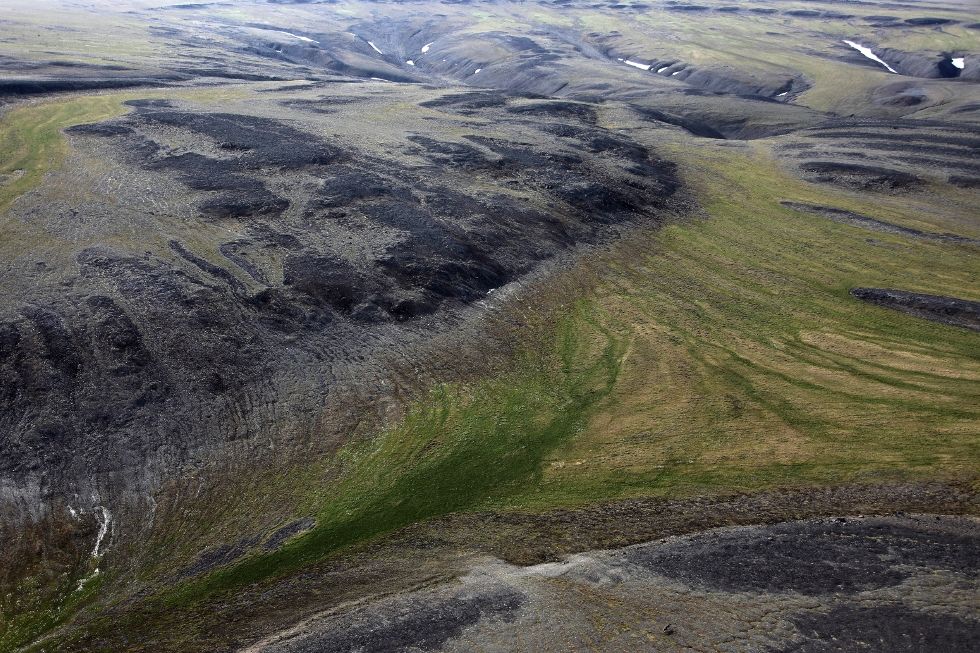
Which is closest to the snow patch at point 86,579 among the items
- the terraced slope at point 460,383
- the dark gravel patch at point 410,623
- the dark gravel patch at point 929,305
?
the terraced slope at point 460,383

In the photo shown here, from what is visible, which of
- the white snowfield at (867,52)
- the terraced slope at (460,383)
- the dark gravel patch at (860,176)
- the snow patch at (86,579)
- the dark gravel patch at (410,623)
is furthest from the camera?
the white snowfield at (867,52)

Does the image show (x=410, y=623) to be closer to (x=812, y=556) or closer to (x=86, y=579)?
(x=86, y=579)

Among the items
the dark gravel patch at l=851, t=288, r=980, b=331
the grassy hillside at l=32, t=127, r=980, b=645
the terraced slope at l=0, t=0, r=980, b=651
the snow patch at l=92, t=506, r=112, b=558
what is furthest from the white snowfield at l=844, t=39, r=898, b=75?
the snow patch at l=92, t=506, r=112, b=558

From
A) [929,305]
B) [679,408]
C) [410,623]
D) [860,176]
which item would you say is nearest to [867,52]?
[860,176]

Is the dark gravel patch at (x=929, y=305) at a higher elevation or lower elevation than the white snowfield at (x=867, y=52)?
lower

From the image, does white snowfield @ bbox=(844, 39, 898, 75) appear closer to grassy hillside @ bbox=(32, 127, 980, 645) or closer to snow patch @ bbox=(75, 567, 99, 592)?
grassy hillside @ bbox=(32, 127, 980, 645)

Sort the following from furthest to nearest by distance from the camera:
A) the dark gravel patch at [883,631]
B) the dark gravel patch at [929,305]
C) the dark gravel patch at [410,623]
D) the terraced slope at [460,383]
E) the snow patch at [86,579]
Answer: the dark gravel patch at [929,305]
the snow patch at [86,579]
the terraced slope at [460,383]
the dark gravel patch at [410,623]
the dark gravel patch at [883,631]

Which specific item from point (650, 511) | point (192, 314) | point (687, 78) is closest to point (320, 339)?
point (192, 314)

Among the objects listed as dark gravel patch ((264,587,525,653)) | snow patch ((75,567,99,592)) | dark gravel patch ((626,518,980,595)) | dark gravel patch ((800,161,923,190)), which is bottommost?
snow patch ((75,567,99,592))

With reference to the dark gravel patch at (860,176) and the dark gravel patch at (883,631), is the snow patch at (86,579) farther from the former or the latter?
the dark gravel patch at (860,176)
